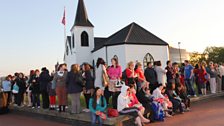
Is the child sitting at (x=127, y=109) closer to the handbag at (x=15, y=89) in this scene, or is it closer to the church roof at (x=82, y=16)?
the handbag at (x=15, y=89)

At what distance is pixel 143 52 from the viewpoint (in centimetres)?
3650

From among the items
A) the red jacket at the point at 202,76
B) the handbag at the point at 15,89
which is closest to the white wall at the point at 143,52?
the red jacket at the point at 202,76

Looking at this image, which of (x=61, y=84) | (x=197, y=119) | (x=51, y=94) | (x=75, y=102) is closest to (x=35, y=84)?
(x=51, y=94)

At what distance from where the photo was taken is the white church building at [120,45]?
116ft

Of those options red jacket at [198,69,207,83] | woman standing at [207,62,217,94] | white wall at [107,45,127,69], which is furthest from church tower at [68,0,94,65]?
red jacket at [198,69,207,83]

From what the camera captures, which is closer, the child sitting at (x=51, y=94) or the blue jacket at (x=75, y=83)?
the blue jacket at (x=75, y=83)

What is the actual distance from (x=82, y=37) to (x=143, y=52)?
42.8ft

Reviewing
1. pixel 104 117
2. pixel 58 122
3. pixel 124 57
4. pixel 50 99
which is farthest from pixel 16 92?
pixel 124 57

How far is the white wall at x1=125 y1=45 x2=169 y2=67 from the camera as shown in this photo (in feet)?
115

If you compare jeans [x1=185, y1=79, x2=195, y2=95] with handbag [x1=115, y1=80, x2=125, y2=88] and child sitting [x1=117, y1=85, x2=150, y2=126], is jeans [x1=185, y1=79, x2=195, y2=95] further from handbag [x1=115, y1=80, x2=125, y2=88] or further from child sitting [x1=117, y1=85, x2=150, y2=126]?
child sitting [x1=117, y1=85, x2=150, y2=126]

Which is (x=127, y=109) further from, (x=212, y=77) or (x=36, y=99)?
(x=212, y=77)

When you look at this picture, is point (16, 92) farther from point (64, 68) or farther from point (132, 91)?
point (132, 91)

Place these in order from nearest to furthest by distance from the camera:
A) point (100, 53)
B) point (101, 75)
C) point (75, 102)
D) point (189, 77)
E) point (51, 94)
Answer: point (75, 102) < point (101, 75) < point (51, 94) < point (189, 77) < point (100, 53)

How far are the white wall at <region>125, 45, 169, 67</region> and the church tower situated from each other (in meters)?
11.0
